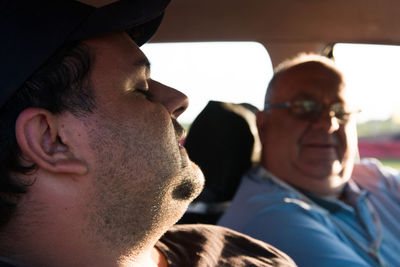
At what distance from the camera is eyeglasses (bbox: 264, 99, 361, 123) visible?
8.87 ft

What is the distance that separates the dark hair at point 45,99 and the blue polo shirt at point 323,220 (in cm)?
118

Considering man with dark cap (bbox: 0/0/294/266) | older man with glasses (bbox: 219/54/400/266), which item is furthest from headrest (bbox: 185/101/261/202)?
man with dark cap (bbox: 0/0/294/266)

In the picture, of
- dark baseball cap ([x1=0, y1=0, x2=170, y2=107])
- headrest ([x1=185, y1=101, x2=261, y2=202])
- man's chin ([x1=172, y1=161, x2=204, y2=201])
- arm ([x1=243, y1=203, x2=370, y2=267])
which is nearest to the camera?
dark baseball cap ([x1=0, y1=0, x2=170, y2=107])

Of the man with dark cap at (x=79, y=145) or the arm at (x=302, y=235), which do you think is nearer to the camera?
the man with dark cap at (x=79, y=145)

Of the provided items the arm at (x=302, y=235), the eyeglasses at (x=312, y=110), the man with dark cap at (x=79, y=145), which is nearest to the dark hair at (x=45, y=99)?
the man with dark cap at (x=79, y=145)

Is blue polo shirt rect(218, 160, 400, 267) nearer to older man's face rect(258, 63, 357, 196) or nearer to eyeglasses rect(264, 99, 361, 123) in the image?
older man's face rect(258, 63, 357, 196)

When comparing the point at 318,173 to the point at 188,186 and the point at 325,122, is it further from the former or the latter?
the point at 188,186

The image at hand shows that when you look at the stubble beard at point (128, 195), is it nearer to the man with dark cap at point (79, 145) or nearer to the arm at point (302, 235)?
the man with dark cap at point (79, 145)

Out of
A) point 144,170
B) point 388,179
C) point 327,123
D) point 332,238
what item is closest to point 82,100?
point 144,170

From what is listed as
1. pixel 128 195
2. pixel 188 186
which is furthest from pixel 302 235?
pixel 128 195

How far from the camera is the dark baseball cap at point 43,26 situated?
1254 millimetres

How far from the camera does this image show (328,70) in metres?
2.79

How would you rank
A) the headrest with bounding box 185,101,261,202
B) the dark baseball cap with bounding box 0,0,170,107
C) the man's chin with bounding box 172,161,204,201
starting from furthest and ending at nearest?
the headrest with bounding box 185,101,261,202 < the man's chin with bounding box 172,161,204,201 < the dark baseball cap with bounding box 0,0,170,107

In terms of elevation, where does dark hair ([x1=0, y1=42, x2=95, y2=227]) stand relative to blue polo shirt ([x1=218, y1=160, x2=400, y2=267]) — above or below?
above
